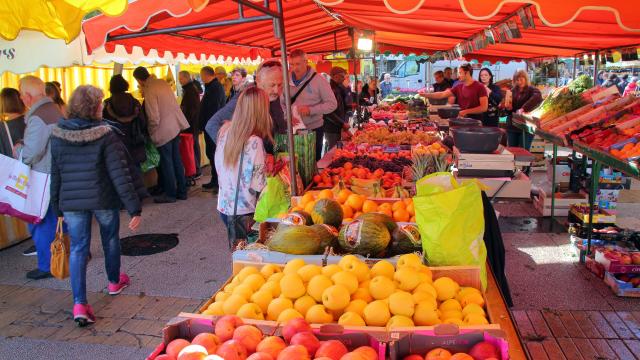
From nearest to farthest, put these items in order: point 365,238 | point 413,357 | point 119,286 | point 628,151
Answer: point 413,357
point 365,238
point 628,151
point 119,286

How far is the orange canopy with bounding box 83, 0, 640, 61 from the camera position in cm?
330

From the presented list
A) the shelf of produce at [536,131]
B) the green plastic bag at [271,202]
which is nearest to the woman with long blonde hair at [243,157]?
the green plastic bag at [271,202]

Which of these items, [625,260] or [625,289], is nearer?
[625,289]

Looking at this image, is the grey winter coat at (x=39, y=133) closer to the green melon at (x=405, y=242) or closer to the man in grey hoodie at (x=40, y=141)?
the man in grey hoodie at (x=40, y=141)

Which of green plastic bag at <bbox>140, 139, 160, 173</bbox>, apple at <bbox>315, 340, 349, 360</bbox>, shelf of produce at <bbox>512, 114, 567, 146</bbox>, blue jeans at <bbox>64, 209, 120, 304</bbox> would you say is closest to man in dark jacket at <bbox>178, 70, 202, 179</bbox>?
green plastic bag at <bbox>140, 139, 160, 173</bbox>

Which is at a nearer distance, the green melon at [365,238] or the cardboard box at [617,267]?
the green melon at [365,238]

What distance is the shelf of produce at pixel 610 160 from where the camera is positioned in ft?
12.8

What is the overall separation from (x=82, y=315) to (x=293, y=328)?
310 cm

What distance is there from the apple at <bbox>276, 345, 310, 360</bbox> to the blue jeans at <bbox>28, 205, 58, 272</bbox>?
4360 millimetres

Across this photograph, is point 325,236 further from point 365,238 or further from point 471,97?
point 471,97

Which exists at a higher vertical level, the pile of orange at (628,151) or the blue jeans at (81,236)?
the pile of orange at (628,151)

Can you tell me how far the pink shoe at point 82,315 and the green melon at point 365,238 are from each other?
8.82ft

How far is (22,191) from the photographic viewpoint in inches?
194

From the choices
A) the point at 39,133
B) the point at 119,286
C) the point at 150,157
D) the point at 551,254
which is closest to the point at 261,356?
the point at 119,286
